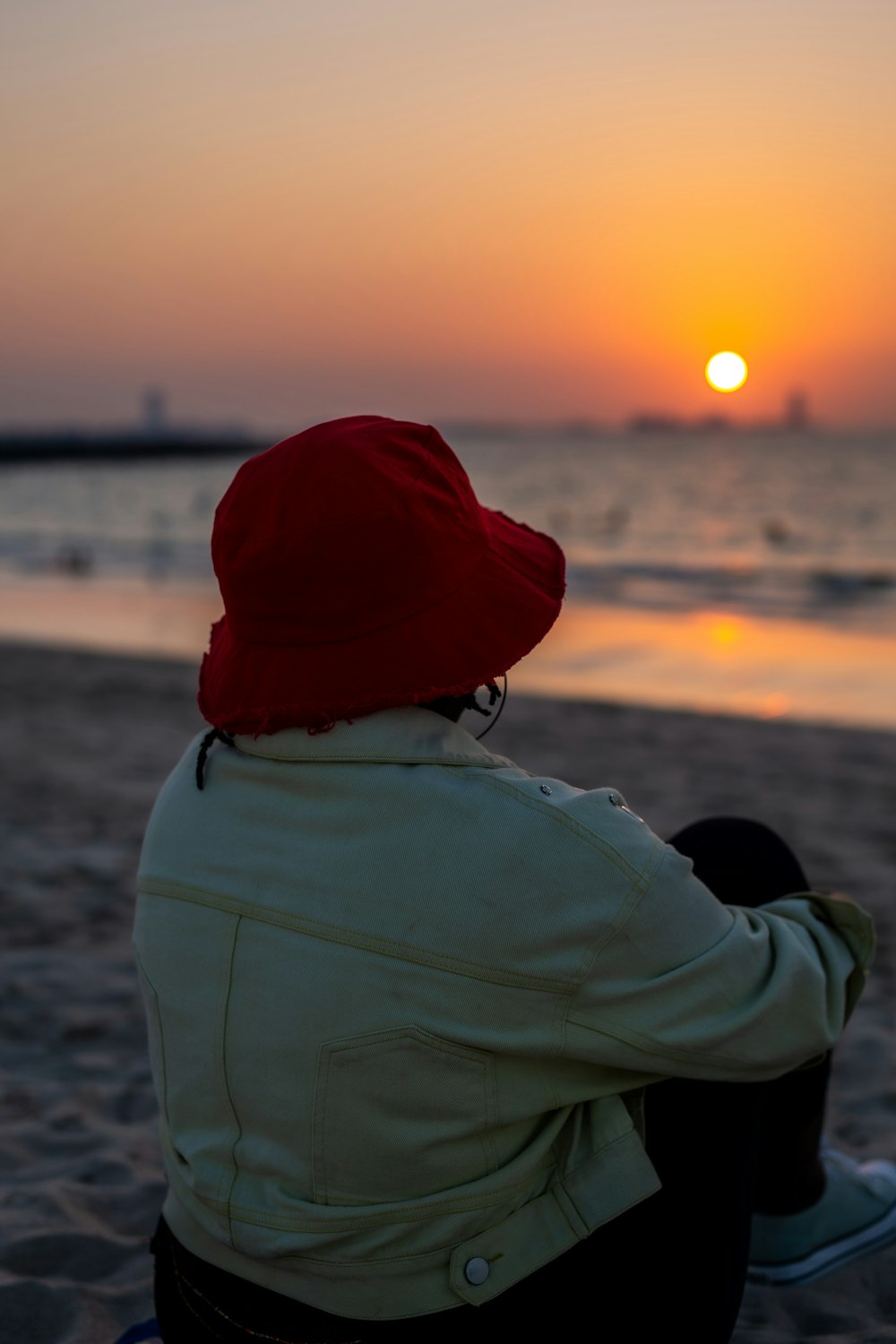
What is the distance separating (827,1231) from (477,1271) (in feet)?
3.58

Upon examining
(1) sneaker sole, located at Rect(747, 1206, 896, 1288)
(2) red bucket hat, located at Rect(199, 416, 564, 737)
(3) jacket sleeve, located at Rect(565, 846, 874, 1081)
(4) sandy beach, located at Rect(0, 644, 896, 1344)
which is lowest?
(4) sandy beach, located at Rect(0, 644, 896, 1344)

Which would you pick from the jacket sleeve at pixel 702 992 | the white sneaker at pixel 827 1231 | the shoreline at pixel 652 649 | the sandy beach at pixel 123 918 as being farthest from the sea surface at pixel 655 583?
the jacket sleeve at pixel 702 992

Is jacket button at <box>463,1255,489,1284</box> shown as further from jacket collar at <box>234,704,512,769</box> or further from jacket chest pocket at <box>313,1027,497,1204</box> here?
jacket collar at <box>234,704,512,769</box>

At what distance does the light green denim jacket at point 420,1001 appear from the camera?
1.26 meters

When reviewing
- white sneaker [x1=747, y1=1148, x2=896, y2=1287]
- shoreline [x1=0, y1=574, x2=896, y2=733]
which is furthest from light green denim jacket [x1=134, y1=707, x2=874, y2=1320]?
shoreline [x1=0, y1=574, x2=896, y2=733]

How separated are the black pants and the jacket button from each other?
5 cm

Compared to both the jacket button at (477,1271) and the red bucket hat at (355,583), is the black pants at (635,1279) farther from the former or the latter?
the red bucket hat at (355,583)

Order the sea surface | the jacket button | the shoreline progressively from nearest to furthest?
the jacket button → the shoreline → the sea surface

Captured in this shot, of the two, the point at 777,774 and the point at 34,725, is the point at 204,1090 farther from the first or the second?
the point at 34,725

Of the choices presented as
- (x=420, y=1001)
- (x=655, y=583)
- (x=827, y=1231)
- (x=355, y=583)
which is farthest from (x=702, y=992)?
(x=655, y=583)

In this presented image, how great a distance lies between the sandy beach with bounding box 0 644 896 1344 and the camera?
2260 mm

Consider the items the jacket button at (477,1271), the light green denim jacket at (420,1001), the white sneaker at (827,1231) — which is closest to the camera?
the light green denim jacket at (420,1001)

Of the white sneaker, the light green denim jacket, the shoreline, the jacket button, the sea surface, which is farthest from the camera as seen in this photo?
the sea surface

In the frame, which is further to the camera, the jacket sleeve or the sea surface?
the sea surface
